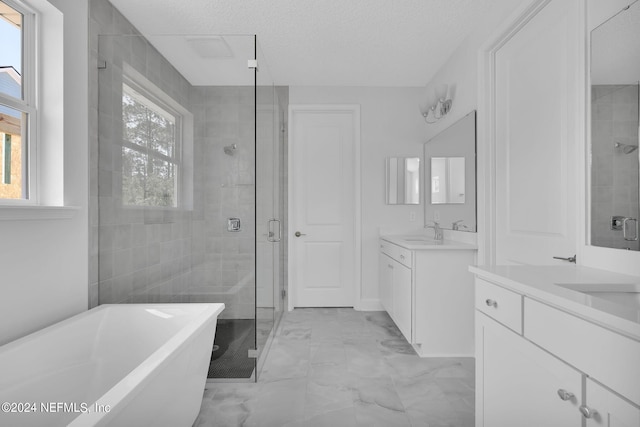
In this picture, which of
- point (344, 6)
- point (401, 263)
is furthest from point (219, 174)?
point (401, 263)

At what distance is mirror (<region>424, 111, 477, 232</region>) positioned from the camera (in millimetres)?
2512

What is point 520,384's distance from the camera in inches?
41.8

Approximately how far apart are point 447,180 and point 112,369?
110 inches

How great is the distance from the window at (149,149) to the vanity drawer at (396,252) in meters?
1.72

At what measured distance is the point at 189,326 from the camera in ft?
4.63

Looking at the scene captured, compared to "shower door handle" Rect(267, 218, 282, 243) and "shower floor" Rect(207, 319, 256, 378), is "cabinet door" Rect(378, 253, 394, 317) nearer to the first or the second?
"shower door handle" Rect(267, 218, 282, 243)

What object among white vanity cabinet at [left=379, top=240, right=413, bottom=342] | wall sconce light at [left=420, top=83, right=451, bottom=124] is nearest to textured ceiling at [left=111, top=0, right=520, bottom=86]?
wall sconce light at [left=420, top=83, right=451, bottom=124]

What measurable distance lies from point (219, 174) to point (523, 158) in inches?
73.9

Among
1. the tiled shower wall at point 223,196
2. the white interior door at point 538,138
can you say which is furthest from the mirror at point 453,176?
the tiled shower wall at point 223,196

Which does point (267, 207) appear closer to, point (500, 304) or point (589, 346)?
point (500, 304)

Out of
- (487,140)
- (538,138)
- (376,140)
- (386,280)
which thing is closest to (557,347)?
(538,138)

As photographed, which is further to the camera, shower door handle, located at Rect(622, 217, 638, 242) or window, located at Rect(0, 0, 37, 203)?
→ window, located at Rect(0, 0, 37, 203)

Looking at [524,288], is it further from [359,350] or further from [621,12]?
[359,350]

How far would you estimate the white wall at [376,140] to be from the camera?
3.55m
